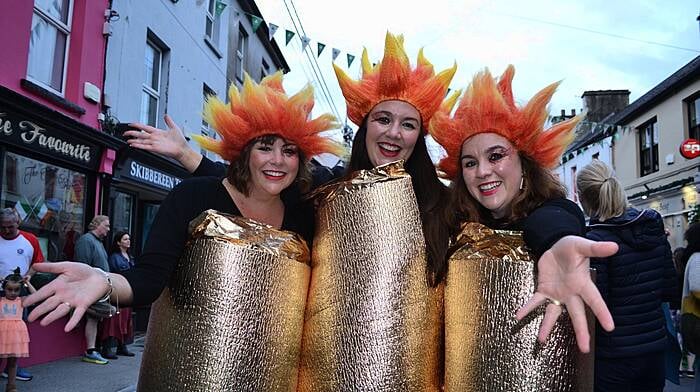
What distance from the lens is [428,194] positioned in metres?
1.93

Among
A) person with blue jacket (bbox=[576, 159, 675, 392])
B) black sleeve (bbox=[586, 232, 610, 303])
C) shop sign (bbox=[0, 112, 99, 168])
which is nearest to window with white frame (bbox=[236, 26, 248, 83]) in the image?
shop sign (bbox=[0, 112, 99, 168])

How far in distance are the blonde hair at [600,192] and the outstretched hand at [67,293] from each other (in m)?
2.10

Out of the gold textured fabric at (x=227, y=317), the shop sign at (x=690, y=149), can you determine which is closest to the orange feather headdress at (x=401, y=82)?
the gold textured fabric at (x=227, y=317)

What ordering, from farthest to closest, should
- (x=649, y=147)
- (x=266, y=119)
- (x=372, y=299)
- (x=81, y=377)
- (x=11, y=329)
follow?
(x=649, y=147) < (x=81, y=377) < (x=11, y=329) < (x=266, y=119) < (x=372, y=299)

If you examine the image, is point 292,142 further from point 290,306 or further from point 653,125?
point 653,125

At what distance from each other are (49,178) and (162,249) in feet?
16.5

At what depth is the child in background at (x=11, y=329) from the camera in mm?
4281

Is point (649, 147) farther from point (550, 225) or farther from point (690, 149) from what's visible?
point (550, 225)

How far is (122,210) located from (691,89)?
11.0 m

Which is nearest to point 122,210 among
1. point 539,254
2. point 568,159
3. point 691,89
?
point 539,254

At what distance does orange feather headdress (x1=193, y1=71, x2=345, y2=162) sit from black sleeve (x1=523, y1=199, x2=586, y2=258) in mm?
753

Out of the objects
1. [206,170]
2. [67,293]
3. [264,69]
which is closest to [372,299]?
[67,293]

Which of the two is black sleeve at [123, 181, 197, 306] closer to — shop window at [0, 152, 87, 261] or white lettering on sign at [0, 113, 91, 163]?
white lettering on sign at [0, 113, 91, 163]

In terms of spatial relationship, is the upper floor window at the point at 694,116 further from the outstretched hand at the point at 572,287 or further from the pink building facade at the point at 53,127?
the outstretched hand at the point at 572,287
